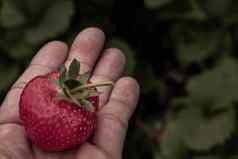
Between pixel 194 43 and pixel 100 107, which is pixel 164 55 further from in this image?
pixel 100 107

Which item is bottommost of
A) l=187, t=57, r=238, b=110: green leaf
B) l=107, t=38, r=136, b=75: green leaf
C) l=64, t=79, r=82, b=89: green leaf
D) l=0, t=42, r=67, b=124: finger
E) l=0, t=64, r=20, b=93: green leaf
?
l=0, t=64, r=20, b=93: green leaf

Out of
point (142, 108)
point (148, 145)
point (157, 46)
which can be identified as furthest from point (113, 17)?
point (148, 145)

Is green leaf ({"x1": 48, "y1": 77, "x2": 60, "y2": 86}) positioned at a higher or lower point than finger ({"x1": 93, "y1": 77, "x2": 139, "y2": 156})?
higher

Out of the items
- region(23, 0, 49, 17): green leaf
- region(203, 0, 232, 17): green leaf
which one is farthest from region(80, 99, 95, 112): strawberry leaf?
region(203, 0, 232, 17): green leaf

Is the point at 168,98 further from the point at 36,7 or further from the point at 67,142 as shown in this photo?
the point at 67,142

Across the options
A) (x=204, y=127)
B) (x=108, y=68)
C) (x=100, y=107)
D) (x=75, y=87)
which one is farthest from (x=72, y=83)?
(x=204, y=127)

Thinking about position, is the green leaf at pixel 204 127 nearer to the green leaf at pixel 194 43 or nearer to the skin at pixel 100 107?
the green leaf at pixel 194 43

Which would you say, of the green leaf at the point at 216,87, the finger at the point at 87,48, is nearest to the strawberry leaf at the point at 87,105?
the finger at the point at 87,48

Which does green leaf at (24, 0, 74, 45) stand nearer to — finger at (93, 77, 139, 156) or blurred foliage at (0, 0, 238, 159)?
blurred foliage at (0, 0, 238, 159)
